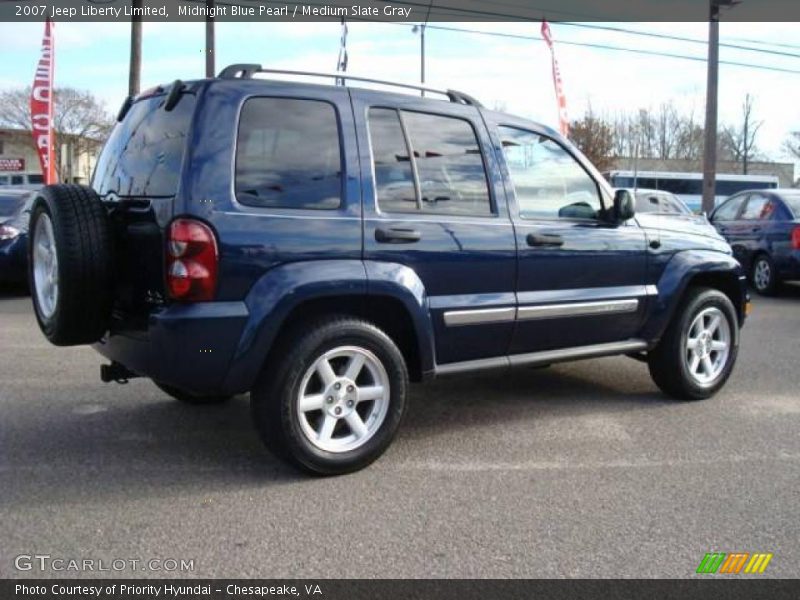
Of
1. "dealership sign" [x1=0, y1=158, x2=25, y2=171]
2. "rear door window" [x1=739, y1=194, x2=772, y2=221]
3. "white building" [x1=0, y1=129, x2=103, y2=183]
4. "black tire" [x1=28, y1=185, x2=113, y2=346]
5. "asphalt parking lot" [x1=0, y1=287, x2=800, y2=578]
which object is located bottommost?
"asphalt parking lot" [x1=0, y1=287, x2=800, y2=578]

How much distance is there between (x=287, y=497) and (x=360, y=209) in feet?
4.81

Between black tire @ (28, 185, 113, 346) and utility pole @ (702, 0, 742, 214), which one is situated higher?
utility pole @ (702, 0, 742, 214)

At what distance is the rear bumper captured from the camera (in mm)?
3410

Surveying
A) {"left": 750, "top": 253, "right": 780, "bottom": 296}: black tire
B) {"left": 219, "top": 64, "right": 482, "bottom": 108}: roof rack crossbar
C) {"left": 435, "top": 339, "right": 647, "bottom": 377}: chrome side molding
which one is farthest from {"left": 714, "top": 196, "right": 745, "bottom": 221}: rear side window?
{"left": 219, "top": 64, "right": 482, "bottom": 108}: roof rack crossbar

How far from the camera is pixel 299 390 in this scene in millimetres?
3678

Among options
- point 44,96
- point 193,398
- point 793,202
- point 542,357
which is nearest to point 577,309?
point 542,357

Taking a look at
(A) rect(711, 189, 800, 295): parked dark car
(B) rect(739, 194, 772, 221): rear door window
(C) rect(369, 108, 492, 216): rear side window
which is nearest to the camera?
(C) rect(369, 108, 492, 216): rear side window

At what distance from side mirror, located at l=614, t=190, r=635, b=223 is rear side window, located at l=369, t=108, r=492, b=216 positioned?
0.99m

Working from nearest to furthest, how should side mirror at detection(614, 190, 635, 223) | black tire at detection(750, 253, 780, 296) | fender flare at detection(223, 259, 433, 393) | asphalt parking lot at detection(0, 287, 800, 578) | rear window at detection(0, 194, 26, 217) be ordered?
1. asphalt parking lot at detection(0, 287, 800, 578)
2. fender flare at detection(223, 259, 433, 393)
3. side mirror at detection(614, 190, 635, 223)
4. rear window at detection(0, 194, 26, 217)
5. black tire at detection(750, 253, 780, 296)

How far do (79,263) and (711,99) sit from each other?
1893 centimetres

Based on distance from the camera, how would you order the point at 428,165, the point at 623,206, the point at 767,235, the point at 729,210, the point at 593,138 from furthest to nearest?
the point at 593,138 < the point at 729,210 < the point at 767,235 < the point at 623,206 < the point at 428,165

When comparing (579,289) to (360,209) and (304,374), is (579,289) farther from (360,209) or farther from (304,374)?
(304,374)

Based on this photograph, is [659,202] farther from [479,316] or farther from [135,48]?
[479,316]

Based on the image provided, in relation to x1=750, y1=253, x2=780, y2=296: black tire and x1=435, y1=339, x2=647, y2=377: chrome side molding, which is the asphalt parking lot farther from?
x1=750, y1=253, x2=780, y2=296: black tire
